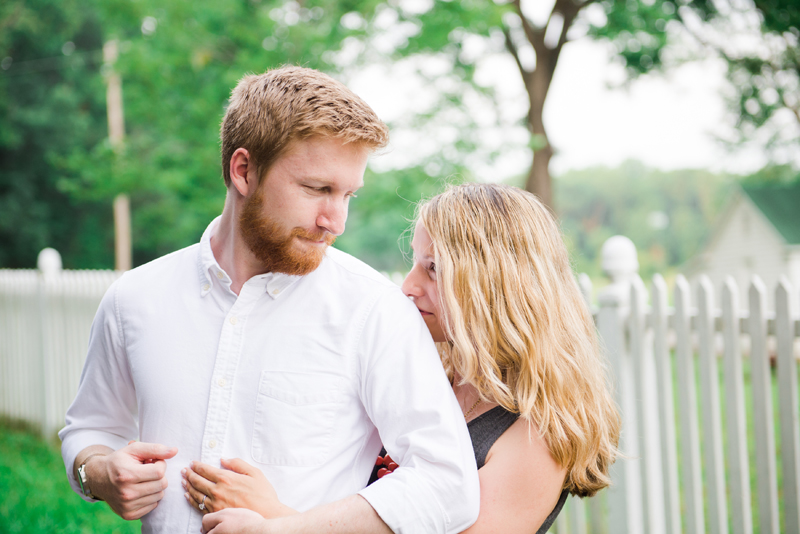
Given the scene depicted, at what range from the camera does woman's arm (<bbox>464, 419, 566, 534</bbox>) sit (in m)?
1.60

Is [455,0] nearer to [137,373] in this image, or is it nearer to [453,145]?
[453,145]

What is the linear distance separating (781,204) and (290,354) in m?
23.7

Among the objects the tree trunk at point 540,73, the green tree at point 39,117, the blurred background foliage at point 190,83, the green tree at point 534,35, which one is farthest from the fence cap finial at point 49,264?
the green tree at point 39,117

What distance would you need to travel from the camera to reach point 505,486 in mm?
1622

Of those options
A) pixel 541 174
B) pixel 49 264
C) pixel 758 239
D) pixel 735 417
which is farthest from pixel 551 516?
pixel 758 239

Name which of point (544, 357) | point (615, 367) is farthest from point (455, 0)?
point (544, 357)

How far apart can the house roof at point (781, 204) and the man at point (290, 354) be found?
21.5 metres

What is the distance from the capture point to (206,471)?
1.57 metres

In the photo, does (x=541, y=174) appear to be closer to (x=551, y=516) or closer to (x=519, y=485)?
(x=551, y=516)

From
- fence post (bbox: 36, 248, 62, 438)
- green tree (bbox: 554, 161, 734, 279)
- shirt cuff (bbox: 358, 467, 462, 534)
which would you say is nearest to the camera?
shirt cuff (bbox: 358, 467, 462, 534)

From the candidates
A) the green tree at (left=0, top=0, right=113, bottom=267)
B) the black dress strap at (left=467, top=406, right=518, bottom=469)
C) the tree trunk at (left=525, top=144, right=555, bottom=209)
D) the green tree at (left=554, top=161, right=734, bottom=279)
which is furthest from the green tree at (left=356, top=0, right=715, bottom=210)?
the green tree at (left=554, top=161, right=734, bottom=279)

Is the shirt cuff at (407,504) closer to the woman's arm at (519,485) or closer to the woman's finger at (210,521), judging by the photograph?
the woman's arm at (519,485)

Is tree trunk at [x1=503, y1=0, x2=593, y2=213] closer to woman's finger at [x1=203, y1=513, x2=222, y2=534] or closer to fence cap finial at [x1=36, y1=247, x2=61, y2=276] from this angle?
fence cap finial at [x1=36, y1=247, x2=61, y2=276]

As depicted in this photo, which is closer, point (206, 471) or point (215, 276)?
point (206, 471)
